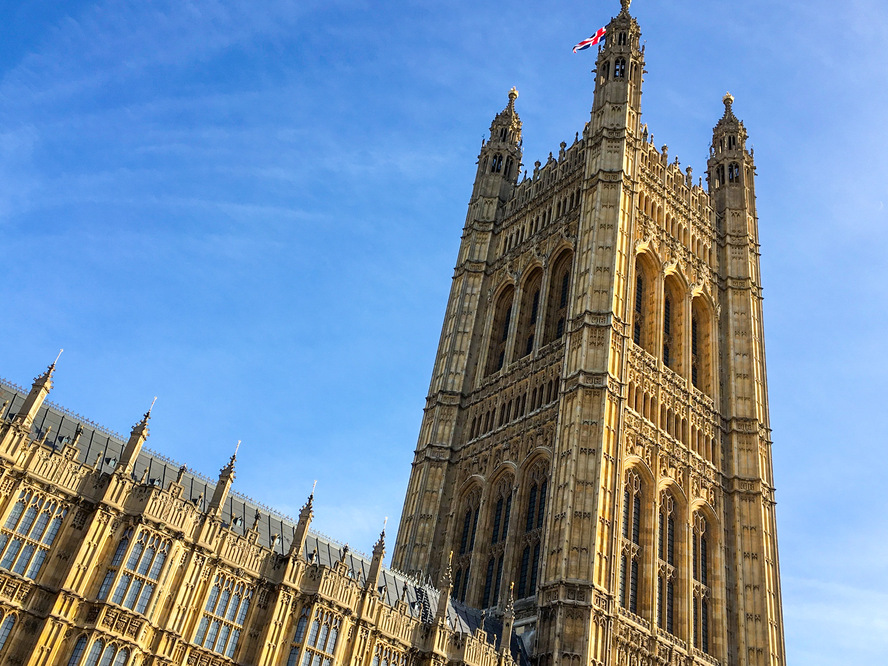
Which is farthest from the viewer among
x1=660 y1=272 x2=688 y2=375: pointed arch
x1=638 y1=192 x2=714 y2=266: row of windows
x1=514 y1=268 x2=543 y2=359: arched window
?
x1=638 y1=192 x2=714 y2=266: row of windows

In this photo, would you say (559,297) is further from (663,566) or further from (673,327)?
(663,566)

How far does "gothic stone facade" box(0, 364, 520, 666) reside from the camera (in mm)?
28109

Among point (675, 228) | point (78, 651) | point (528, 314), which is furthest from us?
point (675, 228)

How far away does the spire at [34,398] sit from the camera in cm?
2998

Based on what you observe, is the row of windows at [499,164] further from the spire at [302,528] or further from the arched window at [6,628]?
the arched window at [6,628]

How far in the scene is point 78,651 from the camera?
91.4 feet

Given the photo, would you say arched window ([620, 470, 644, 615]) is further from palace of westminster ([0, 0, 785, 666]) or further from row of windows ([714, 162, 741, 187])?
row of windows ([714, 162, 741, 187])

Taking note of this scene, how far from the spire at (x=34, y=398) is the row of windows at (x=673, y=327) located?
33.2m

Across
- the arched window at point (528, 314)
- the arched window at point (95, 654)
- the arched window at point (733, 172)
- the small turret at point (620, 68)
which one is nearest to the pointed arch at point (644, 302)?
the arched window at point (528, 314)

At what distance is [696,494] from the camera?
50.5 meters

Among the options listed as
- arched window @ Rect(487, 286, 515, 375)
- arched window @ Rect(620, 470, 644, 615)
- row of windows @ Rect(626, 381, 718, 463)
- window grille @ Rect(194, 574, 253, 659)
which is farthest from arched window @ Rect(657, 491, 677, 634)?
window grille @ Rect(194, 574, 253, 659)

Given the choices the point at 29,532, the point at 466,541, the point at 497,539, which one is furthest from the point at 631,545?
the point at 29,532

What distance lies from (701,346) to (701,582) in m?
17.2

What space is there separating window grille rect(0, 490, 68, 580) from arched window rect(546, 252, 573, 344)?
105ft
